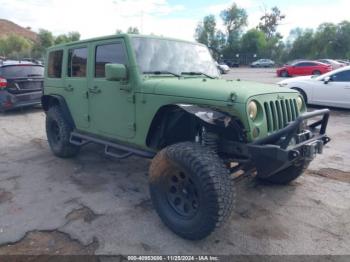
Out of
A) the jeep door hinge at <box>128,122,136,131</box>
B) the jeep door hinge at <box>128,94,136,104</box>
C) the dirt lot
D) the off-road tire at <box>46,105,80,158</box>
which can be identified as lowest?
the dirt lot

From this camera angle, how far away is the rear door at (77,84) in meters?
4.76

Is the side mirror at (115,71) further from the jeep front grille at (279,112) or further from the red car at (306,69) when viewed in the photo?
the red car at (306,69)

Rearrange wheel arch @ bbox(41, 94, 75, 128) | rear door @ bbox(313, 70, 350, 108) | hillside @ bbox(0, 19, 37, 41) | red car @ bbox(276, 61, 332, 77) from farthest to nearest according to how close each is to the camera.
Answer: hillside @ bbox(0, 19, 37, 41) → red car @ bbox(276, 61, 332, 77) → rear door @ bbox(313, 70, 350, 108) → wheel arch @ bbox(41, 94, 75, 128)

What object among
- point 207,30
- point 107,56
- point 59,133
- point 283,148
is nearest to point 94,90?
point 107,56

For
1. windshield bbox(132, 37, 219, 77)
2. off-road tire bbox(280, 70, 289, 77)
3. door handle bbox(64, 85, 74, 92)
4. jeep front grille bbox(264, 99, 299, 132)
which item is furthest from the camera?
off-road tire bbox(280, 70, 289, 77)

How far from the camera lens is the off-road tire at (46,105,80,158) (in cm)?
535

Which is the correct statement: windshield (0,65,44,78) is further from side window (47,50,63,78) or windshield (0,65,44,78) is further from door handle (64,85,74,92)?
door handle (64,85,74,92)

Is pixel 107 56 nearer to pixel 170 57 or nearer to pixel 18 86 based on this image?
pixel 170 57

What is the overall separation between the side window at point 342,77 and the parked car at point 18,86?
30.1 ft

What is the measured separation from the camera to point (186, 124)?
3.75 metres

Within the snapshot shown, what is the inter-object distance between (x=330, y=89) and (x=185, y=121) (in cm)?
814

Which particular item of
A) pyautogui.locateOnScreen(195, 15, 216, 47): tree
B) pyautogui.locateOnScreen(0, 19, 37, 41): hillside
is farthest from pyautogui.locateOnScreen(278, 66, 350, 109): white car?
pyautogui.locateOnScreen(0, 19, 37, 41): hillside

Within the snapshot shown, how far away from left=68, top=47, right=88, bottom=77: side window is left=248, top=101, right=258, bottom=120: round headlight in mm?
2689

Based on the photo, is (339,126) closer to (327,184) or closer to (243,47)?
(327,184)
